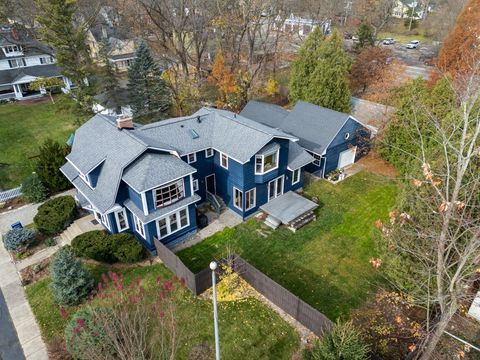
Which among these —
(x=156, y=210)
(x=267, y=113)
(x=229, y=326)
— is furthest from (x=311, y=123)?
(x=229, y=326)

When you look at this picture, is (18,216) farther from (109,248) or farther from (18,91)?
(18,91)

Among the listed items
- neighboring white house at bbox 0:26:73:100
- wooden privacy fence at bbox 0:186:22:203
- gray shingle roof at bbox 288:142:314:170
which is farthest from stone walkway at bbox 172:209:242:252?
neighboring white house at bbox 0:26:73:100

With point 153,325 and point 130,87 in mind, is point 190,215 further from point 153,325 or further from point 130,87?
point 130,87

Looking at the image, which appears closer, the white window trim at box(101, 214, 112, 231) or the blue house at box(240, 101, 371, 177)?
the white window trim at box(101, 214, 112, 231)

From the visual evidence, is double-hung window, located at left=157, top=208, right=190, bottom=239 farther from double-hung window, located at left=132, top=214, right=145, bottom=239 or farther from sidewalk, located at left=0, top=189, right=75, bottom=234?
sidewalk, located at left=0, top=189, right=75, bottom=234

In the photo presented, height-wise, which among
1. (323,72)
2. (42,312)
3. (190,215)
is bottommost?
(42,312)

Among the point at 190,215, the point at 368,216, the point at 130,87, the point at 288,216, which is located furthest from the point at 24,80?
the point at 368,216
